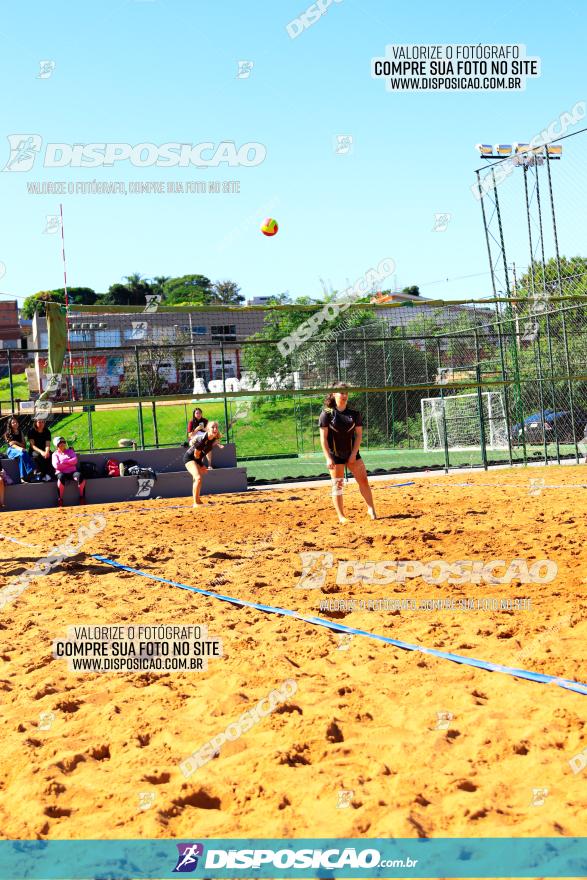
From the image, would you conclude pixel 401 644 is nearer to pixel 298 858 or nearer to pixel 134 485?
Answer: pixel 298 858

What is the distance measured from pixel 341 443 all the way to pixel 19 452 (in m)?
8.00

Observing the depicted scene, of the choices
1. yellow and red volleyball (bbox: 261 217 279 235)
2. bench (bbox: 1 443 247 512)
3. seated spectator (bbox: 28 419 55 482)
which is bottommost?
bench (bbox: 1 443 247 512)

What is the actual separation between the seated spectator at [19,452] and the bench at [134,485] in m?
0.21

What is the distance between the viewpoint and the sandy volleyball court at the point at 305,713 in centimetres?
333

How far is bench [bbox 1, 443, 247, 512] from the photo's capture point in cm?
1616

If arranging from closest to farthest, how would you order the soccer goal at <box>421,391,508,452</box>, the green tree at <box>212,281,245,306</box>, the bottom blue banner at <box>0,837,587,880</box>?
the bottom blue banner at <box>0,837,587,880</box>
the soccer goal at <box>421,391,508,452</box>
the green tree at <box>212,281,245,306</box>

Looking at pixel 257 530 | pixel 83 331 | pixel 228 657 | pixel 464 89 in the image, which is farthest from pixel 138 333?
pixel 228 657

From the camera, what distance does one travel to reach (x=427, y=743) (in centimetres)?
389

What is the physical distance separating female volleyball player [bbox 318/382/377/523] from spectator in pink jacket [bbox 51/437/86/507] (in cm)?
690

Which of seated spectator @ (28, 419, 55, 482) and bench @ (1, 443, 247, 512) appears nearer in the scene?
bench @ (1, 443, 247, 512)

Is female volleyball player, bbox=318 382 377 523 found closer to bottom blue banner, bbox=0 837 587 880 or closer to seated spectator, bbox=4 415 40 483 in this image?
seated spectator, bbox=4 415 40 483

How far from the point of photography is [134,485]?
16.7m

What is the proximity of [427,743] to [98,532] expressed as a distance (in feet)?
26.6

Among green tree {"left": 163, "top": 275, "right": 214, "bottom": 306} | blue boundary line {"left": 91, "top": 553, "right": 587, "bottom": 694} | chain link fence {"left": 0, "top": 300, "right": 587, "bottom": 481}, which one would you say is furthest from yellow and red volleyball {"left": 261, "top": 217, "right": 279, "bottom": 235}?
green tree {"left": 163, "top": 275, "right": 214, "bottom": 306}
